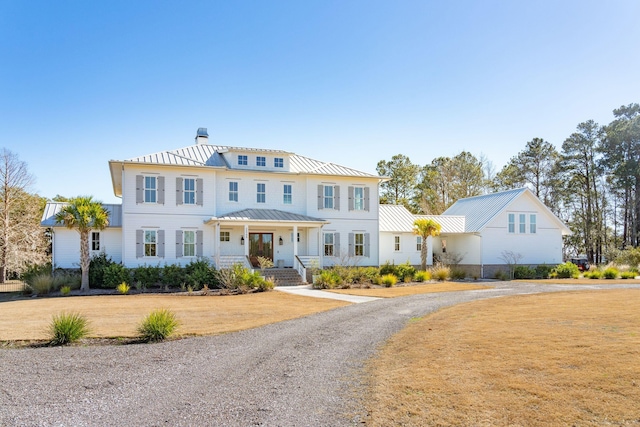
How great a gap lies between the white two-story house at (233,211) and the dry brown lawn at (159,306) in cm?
574

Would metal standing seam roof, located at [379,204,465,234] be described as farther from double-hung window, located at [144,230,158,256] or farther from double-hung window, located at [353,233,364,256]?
double-hung window, located at [144,230,158,256]

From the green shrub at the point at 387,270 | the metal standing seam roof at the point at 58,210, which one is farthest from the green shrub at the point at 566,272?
the metal standing seam roof at the point at 58,210

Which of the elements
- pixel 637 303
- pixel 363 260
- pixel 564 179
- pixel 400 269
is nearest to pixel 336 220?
pixel 363 260

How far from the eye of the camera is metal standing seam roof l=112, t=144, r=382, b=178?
27.6m

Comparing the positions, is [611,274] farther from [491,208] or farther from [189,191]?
[189,191]

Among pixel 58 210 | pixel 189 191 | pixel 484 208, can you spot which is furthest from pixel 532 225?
pixel 58 210

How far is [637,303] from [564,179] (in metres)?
41.0

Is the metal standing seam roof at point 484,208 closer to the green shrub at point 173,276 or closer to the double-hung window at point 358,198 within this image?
the double-hung window at point 358,198

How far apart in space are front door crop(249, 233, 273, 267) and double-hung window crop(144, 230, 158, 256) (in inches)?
221

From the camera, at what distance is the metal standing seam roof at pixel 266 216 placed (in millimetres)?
27263

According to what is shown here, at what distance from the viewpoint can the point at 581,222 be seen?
5016 cm

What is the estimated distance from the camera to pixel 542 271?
3322 centimetres

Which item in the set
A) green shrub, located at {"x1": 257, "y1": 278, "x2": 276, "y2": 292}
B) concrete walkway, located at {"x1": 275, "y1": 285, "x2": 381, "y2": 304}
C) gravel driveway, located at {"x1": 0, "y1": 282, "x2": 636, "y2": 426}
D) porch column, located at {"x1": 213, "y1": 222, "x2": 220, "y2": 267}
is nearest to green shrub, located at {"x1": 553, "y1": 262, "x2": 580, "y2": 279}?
concrete walkway, located at {"x1": 275, "y1": 285, "x2": 381, "y2": 304}

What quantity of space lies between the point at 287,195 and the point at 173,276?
894 centimetres
